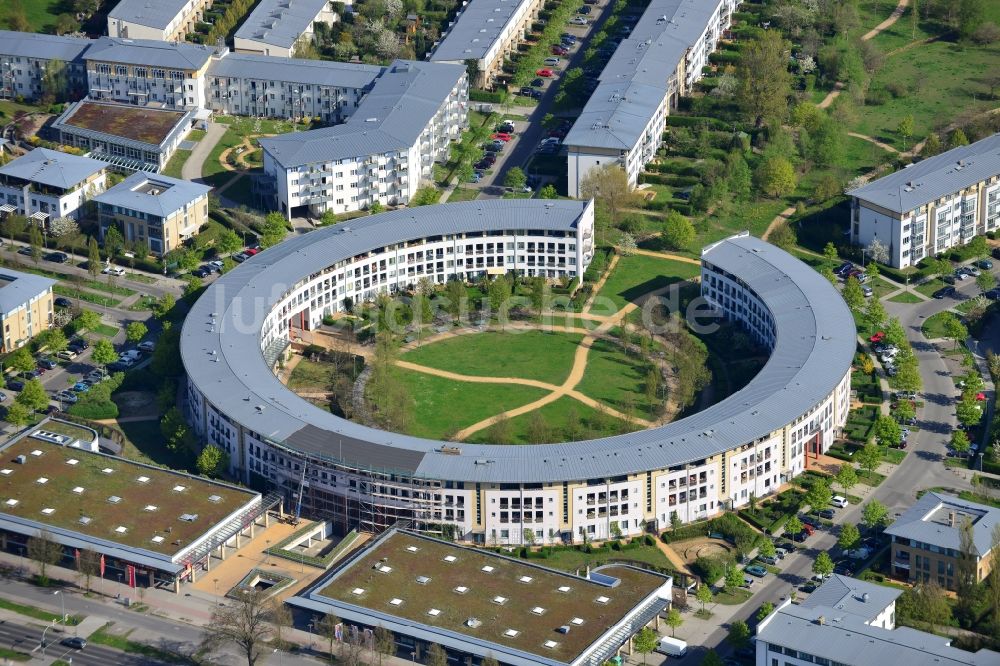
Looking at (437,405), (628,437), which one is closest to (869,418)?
(628,437)

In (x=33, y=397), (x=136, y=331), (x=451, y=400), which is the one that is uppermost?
(x=136, y=331)

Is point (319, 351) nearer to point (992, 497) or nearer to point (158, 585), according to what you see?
point (158, 585)

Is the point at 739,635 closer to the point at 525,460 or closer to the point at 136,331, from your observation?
the point at 525,460

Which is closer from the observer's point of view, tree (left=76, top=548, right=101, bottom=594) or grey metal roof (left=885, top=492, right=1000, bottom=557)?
tree (left=76, top=548, right=101, bottom=594)

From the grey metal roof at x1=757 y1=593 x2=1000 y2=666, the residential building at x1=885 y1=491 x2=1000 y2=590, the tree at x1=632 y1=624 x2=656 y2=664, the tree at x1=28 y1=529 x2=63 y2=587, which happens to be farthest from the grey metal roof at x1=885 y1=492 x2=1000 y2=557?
the tree at x1=28 y1=529 x2=63 y2=587

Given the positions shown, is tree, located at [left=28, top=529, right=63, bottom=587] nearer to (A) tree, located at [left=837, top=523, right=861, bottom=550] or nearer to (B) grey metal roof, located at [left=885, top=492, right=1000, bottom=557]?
(A) tree, located at [left=837, top=523, right=861, bottom=550]

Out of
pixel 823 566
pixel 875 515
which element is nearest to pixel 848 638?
pixel 823 566

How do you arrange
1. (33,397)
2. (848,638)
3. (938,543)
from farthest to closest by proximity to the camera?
(33,397)
(938,543)
(848,638)
